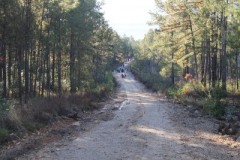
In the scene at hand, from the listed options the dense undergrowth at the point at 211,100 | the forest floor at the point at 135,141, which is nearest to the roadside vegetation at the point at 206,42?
the dense undergrowth at the point at 211,100

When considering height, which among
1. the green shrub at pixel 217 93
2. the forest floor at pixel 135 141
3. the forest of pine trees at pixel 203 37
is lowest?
the forest floor at pixel 135 141

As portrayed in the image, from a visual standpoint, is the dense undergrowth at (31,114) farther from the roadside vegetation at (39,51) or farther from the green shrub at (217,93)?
the green shrub at (217,93)

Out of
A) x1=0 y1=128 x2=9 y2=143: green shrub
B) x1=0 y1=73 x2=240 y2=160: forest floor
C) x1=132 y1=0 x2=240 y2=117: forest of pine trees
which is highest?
x1=132 y1=0 x2=240 y2=117: forest of pine trees

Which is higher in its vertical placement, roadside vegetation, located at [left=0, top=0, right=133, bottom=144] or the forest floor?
roadside vegetation, located at [left=0, top=0, right=133, bottom=144]

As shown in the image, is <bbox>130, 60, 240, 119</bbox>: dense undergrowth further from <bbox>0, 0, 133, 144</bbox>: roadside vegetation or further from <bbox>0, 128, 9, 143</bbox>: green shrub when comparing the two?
<bbox>0, 128, 9, 143</bbox>: green shrub

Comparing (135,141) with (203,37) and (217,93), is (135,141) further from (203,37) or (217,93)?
(203,37)

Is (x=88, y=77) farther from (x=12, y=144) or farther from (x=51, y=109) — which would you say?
(x=12, y=144)

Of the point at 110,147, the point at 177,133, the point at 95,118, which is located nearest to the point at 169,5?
the point at 95,118

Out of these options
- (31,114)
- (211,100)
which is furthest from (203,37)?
(31,114)

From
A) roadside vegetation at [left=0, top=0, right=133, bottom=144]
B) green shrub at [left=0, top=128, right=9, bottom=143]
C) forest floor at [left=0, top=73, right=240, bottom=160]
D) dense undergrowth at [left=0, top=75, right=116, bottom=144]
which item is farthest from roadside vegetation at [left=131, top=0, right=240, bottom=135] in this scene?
green shrub at [left=0, top=128, right=9, bottom=143]

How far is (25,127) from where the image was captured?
1337 cm

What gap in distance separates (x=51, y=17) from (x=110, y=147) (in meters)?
18.9

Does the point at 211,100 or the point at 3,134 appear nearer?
the point at 3,134

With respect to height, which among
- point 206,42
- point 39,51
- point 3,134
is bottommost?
point 3,134
